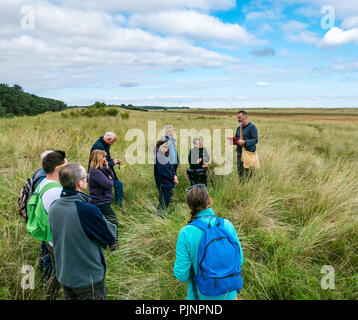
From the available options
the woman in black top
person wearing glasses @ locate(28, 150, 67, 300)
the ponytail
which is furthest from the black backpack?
the woman in black top

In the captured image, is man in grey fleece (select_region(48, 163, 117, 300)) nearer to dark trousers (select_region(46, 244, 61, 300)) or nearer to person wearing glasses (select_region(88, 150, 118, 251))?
dark trousers (select_region(46, 244, 61, 300))

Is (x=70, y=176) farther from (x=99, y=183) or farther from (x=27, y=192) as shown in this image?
(x=99, y=183)

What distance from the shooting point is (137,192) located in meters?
5.21

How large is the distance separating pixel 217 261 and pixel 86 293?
48.5 inches

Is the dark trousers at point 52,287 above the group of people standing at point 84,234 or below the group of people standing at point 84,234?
below

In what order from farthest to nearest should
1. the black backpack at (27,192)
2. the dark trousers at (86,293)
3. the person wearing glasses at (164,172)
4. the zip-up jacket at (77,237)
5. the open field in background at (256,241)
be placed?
the person wearing glasses at (164,172) < the black backpack at (27,192) < the open field in background at (256,241) < the dark trousers at (86,293) < the zip-up jacket at (77,237)

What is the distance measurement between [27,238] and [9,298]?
0.96 m

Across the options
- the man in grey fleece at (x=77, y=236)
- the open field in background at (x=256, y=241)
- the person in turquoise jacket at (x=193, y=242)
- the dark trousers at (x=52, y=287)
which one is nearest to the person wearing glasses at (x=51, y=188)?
the dark trousers at (x=52, y=287)

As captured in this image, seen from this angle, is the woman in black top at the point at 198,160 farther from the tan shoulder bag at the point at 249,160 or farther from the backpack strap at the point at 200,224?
the backpack strap at the point at 200,224

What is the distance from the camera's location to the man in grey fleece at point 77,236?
6.09 ft

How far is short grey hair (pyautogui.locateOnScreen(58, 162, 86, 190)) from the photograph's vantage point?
189 cm

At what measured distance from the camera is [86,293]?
205cm
